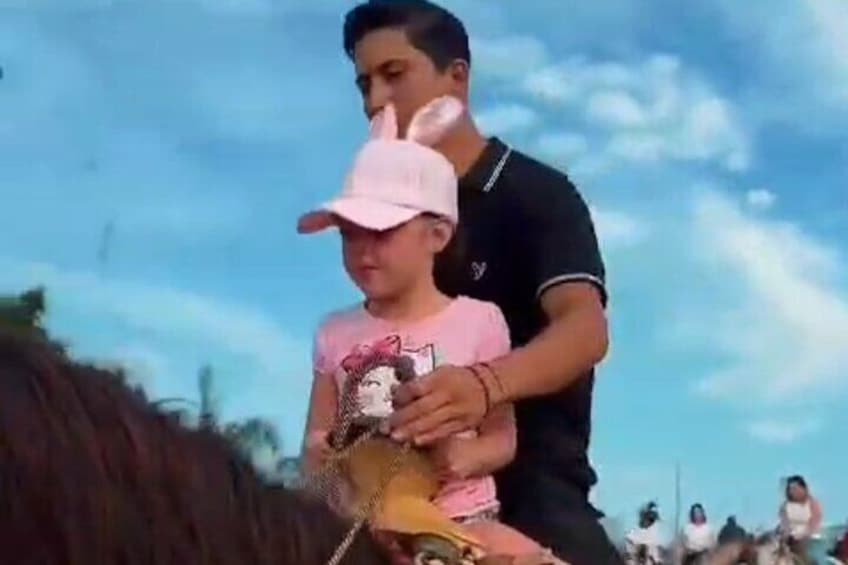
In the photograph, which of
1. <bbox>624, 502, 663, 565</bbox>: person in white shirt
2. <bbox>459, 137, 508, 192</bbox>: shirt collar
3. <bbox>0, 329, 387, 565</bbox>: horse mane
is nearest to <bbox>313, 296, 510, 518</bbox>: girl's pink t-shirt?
<bbox>459, 137, 508, 192</bbox>: shirt collar

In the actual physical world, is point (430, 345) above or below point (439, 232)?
below

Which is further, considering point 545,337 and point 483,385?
point 545,337

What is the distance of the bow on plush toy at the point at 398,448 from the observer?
2.90 metres

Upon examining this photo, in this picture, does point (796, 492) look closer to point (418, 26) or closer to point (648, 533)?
point (648, 533)

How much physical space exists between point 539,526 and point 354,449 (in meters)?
0.58

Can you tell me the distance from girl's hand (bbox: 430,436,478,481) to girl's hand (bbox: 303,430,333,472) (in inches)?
6.9

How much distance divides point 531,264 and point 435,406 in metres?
0.80

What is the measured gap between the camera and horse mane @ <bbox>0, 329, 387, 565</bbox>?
6.98 ft

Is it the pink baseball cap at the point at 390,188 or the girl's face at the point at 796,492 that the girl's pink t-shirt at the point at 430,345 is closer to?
the pink baseball cap at the point at 390,188

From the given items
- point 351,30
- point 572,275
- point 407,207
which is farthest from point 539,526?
point 351,30

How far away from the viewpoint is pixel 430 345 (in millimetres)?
3289

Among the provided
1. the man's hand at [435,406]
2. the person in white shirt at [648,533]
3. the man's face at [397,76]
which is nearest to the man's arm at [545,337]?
the man's hand at [435,406]

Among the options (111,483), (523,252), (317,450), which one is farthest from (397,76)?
(111,483)

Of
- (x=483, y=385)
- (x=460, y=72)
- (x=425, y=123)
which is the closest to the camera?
(x=483, y=385)
